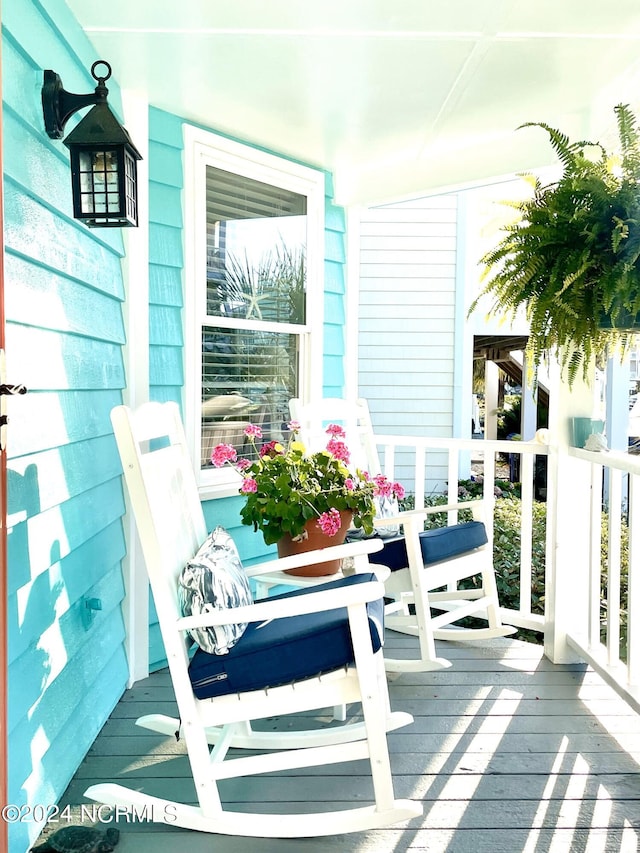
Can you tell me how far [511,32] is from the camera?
8.05ft

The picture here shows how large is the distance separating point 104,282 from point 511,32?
1572 mm

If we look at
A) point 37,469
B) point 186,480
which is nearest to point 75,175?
point 37,469

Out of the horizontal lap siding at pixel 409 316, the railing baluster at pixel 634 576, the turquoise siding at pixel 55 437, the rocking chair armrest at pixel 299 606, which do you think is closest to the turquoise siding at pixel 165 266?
the turquoise siding at pixel 55 437

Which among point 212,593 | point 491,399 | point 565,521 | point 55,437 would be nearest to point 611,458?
point 565,521

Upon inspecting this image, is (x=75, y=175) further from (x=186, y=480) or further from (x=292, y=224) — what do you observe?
(x=292, y=224)

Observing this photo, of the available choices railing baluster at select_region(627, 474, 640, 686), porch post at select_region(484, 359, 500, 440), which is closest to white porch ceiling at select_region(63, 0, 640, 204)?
railing baluster at select_region(627, 474, 640, 686)

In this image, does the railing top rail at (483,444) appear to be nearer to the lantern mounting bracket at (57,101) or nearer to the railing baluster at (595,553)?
the railing baluster at (595,553)

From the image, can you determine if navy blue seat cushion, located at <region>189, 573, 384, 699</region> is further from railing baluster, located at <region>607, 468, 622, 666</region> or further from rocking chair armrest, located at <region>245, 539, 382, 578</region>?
railing baluster, located at <region>607, 468, 622, 666</region>

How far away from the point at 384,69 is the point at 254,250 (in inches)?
44.9

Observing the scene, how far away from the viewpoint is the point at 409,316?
627cm

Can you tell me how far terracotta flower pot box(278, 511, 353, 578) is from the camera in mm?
2717

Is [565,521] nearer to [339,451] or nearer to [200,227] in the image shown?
[339,451]

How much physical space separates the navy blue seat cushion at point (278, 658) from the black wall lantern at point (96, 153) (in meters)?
1.25

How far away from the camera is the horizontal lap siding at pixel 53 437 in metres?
1.78
